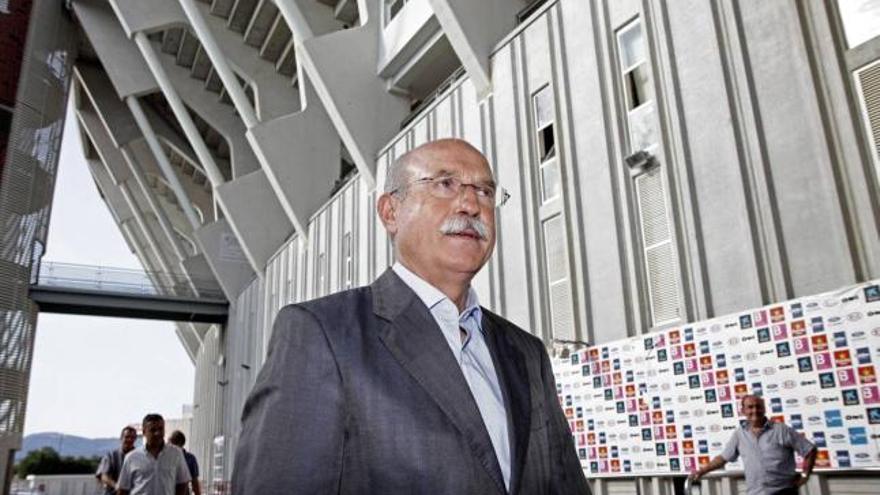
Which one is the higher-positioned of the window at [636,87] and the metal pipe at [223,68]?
the metal pipe at [223,68]

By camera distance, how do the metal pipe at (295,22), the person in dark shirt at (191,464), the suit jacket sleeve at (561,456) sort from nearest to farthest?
the suit jacket sleeve at (561,456)
the person in dark shirt at (191,464)
the metal pipe at (295,22)

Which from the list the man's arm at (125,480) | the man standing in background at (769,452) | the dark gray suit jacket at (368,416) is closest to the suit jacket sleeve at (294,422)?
the dark gray suit jacket at (368,416)

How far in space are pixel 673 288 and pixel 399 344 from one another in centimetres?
746

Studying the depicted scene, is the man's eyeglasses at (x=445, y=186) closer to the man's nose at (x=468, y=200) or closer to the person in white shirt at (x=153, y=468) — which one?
the man's nose at (x=468, y=200)

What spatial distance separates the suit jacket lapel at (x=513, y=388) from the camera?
156cm

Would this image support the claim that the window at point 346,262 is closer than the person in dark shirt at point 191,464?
No

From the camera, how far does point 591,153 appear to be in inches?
387

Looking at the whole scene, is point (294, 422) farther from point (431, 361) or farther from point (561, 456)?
point (561, 456)

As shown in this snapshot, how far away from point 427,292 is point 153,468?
5930 mm

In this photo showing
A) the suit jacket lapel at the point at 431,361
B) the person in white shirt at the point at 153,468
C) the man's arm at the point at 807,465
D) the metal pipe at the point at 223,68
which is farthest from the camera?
the metal pipe at the point at 223,68

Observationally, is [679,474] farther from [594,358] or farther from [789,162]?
[789,162]

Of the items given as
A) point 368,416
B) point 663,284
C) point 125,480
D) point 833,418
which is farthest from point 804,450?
point 125,480

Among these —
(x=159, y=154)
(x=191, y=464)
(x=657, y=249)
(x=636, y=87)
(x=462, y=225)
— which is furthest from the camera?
(x=159, y=154)

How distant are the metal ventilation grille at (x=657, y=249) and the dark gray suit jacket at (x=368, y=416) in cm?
718
